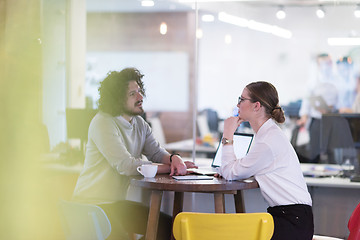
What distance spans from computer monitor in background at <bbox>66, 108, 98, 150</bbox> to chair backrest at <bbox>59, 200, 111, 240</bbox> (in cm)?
168

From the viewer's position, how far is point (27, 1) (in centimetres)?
368

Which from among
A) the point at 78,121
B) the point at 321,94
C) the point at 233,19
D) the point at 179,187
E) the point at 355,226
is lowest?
the point at 355,226

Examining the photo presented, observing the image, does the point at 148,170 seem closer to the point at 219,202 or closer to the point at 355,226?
the point at 219,202

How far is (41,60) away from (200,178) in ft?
6.46

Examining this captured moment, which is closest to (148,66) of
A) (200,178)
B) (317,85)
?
(317,85)

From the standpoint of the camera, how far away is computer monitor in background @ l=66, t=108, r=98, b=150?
4.46 meters

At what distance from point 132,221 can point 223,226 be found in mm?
1123

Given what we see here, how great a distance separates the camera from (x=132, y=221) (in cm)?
335

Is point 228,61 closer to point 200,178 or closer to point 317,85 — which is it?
point 317,85

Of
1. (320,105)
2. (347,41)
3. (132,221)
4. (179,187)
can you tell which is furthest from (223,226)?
(347,41)

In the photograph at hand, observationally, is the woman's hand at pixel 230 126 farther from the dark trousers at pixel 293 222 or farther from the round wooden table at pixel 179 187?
the dark trousers at pixel 293 222

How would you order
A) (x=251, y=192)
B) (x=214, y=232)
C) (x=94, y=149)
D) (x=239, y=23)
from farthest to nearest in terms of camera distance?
1. (x=239, y=23)
2. (x=251, y=192)
3. (x=94, y=149)
4. (x=214, y=232)

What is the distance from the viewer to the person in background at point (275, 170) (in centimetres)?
275

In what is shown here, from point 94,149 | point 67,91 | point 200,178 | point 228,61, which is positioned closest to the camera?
point 200,178
